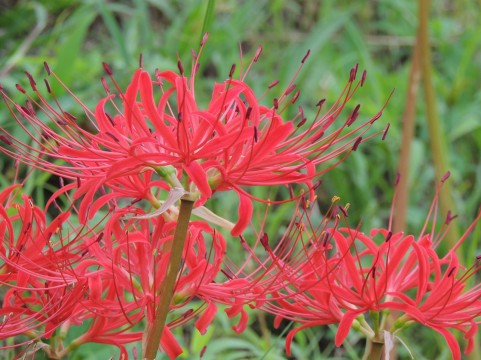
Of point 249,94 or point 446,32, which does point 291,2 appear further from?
point 249,94

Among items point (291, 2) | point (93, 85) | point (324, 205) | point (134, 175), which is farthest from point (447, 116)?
point (134, 175)

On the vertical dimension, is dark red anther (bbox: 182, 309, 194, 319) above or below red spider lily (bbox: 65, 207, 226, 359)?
below

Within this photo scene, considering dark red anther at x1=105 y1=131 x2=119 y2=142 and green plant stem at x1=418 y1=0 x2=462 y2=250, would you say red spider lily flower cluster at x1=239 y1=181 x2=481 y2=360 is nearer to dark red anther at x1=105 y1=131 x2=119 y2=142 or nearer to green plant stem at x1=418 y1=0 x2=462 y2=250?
dark red anther at x1=105 y1=131 x2=119 y2=142

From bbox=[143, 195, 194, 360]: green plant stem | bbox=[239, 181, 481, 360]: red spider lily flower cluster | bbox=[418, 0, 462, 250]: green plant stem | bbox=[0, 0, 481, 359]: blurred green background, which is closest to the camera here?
bbox=[143, 195, 194, 360]: green plant stem

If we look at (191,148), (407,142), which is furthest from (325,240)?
(407,142)

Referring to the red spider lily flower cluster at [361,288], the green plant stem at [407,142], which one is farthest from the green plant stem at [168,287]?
the green plant stem at [407,142]

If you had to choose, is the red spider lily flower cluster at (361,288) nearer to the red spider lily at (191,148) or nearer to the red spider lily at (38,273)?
the red spider lily at (191,148)

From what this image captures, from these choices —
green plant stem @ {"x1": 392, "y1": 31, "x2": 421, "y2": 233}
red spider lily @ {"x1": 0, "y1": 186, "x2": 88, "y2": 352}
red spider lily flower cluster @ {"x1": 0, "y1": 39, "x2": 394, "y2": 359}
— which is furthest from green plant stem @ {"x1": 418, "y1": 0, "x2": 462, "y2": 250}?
red spider lily @ {"x1": 0, "y1": 186, "x2": 88, "y2": 352}
